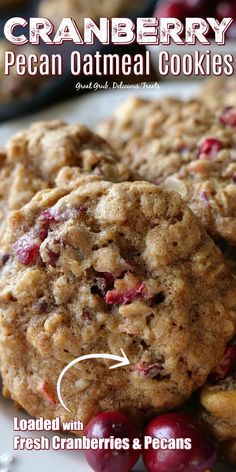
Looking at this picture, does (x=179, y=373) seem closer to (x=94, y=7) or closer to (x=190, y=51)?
(x=190, y=51)

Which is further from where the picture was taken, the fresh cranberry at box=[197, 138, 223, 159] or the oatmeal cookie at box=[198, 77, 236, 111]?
the oatmeal cookie at box=[198, 77, 236, 111]

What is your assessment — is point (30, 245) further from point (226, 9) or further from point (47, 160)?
point (226, 9)

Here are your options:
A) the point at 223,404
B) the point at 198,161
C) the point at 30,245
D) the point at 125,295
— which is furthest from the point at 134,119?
the point at 223,404

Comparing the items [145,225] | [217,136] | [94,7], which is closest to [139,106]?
[217,136]

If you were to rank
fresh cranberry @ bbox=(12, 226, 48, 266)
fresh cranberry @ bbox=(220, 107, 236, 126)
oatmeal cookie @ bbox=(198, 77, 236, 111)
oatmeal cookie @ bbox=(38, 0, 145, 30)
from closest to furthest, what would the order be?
fresh cranberry @ bbox=(12, 226, 48, 266), fresh cranberry @ bbox=(220, 107, 236, 126), oatmeal cookie @ bbox=(198, 77, 236, 111), oatmeal cookie @ bbox=(38, 0, 145, 30)

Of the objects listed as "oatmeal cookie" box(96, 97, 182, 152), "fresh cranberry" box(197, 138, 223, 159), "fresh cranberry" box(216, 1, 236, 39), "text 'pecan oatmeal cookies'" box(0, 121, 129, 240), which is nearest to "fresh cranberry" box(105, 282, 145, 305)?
"text 'pecan oatmeal cookies'" box(0, 121, 129, 240)

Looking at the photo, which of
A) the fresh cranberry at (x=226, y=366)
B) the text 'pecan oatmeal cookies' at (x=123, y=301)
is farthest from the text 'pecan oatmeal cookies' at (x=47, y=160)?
the fresh cranberry at (x=226, y=366)

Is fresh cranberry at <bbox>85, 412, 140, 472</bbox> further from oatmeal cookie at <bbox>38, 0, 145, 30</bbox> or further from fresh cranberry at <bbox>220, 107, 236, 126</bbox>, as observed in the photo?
oatmeal cookie at <bbox>38, 0, 145, 30</bbox>
